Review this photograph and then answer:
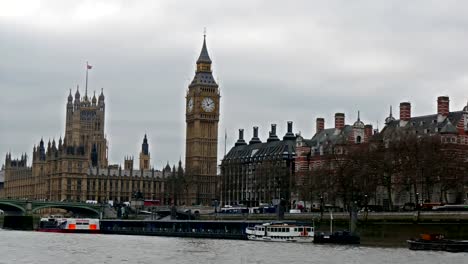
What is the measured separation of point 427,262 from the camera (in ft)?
188

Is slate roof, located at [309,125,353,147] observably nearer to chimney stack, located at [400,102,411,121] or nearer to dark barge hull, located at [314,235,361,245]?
chimney stack, located at [400,102,411,121]

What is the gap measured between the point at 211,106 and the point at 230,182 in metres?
24.9

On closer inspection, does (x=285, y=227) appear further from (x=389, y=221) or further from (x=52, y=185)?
(x=52, y=185)

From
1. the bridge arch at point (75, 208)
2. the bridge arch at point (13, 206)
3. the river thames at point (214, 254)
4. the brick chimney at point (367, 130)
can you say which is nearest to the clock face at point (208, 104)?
the bridge arch at point (75, 208)

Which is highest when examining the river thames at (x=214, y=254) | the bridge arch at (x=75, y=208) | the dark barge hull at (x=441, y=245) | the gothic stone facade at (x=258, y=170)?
the gothic stone facade at (x=258, y=170)

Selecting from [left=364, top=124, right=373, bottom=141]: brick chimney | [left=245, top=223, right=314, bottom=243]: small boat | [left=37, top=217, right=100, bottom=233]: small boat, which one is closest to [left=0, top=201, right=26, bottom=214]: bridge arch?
[left=37, top=217, right=100, bottom=233]: small boat

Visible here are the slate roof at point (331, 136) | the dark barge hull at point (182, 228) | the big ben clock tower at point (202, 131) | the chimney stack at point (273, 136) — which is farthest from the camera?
the big ben clock tower at point (202, 131)

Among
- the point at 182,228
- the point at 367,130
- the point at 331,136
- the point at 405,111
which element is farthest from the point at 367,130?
the point at 182,228

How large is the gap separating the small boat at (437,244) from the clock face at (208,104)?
108 m

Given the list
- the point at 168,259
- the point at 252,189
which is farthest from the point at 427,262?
the point at 252,189

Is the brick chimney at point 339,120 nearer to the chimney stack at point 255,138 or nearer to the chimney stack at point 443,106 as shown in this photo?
the chimney stack at point 443,106

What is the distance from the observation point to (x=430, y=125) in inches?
4151

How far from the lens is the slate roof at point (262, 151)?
140 m

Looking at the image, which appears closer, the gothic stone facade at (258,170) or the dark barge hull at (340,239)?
the dark barge hull at (340,239)
